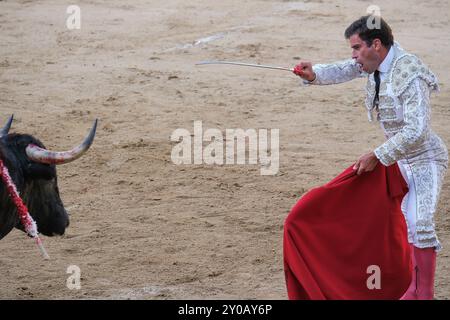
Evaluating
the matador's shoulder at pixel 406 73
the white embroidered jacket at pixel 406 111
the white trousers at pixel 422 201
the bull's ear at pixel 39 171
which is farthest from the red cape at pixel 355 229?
the bull's ear at pixel 39 171

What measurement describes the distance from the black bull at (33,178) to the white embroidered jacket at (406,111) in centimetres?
136

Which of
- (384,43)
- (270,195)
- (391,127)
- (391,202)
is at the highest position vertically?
(384,43)

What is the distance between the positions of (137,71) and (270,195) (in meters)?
3.04

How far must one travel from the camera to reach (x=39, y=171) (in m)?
4.83

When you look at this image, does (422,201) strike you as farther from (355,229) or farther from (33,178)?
(33,178)

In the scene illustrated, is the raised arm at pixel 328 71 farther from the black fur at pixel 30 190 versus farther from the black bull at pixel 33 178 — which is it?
the black fur at pixel 30 190

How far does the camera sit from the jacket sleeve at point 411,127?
437 centimetres

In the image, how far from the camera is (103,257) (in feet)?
18.5

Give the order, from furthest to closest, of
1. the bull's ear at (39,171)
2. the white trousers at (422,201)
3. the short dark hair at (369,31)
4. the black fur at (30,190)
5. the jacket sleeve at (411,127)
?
1. the bull's ear at (39,171)
2. the black fur at (30,190)
3. the white trousers at (422,201)
4. the short dark hair at (369,31)
5. the jacket sleeve at (411,127)

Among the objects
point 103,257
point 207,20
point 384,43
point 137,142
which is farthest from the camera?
point 207,20

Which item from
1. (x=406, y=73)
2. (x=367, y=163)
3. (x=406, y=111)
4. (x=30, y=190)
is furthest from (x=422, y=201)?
(x=30, y=190)

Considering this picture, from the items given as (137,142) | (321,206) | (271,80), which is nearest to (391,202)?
(321,206)

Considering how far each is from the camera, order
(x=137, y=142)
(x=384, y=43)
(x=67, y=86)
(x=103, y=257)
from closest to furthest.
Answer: (x=384, y=43)
(x=103, y=257)
(x=137, y=142)
(x=67, y=86)
